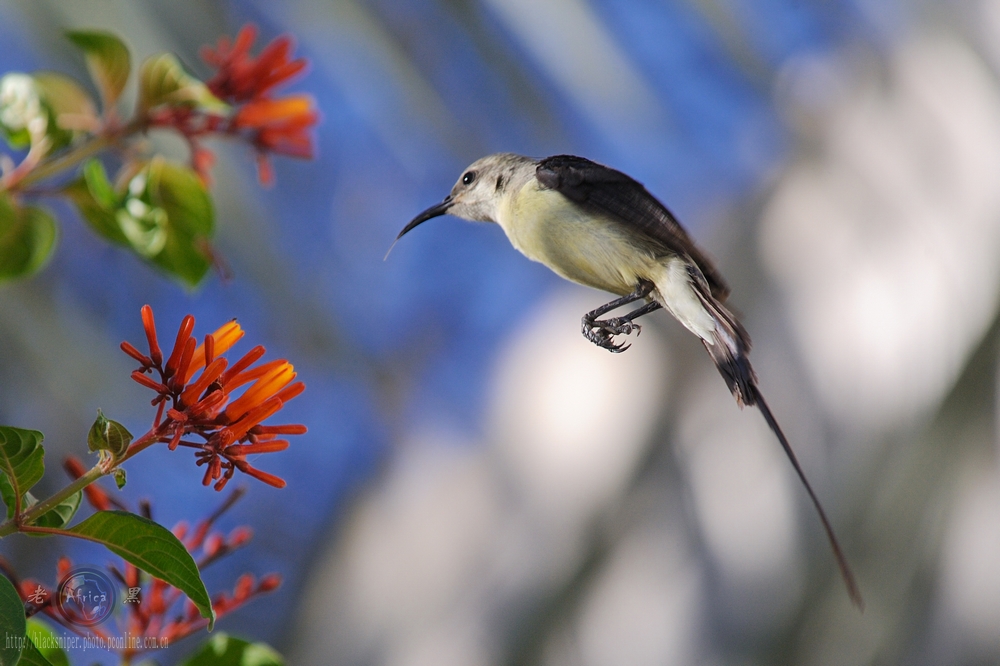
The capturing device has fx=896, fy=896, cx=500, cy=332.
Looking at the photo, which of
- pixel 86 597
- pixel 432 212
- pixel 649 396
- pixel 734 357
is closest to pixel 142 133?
pixel 432 212

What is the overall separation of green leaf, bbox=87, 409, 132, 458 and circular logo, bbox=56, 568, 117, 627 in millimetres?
121

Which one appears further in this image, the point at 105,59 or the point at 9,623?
the point at 105,59

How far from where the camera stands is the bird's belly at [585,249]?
464 millimetres

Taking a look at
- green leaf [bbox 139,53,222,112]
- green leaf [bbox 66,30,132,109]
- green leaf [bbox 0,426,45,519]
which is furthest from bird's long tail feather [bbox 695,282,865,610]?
green leaf [bbox 66,30,132,109]

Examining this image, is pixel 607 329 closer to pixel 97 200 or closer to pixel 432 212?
pixel 432 212

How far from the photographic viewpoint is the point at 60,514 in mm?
373

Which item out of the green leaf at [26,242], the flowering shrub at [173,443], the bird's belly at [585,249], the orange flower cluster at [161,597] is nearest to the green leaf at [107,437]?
the flowering shrub at [173,443]

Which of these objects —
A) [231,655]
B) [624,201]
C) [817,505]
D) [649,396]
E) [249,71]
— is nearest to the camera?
[817,505]

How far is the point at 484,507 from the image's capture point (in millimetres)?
2330

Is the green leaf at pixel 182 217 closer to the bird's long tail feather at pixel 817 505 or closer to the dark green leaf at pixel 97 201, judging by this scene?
the dark green leaf at pixel 97 201

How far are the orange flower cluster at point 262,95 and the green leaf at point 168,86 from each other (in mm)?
20

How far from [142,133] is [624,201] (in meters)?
0.38

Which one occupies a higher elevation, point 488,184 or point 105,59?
point 105,59

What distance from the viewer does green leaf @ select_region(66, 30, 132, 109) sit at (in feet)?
2.19
